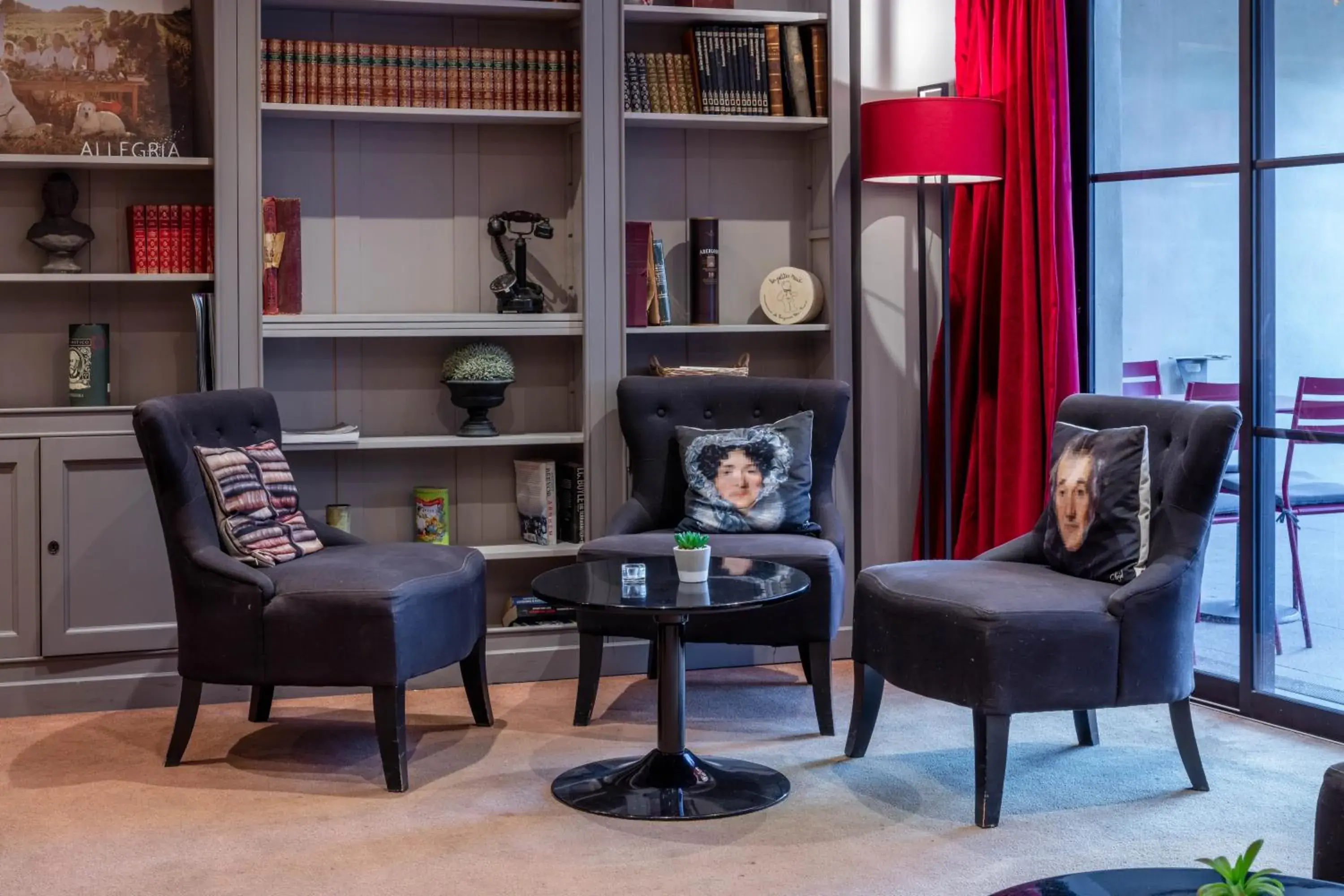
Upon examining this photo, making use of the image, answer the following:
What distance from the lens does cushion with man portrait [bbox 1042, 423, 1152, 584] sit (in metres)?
3.42

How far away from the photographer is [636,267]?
462cm

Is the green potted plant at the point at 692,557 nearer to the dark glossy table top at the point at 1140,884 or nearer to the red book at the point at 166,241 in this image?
the dark glossy table top at the point at 1140,884

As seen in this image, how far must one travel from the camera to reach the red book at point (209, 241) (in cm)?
428

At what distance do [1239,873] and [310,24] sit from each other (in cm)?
374

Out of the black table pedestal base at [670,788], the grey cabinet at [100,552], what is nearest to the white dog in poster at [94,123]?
the grey cabinet at [100,552]

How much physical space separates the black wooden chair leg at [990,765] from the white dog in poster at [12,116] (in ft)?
10.1

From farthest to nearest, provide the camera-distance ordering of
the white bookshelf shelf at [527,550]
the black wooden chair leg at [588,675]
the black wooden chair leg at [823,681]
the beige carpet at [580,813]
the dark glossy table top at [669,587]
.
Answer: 1. the white bookshelf shelf at [527,550]
2. the black wooden chair leg at [588,675]
3. the black wooden chair leg at [823,681]
4. the dark glossy table top at [669,587]
5. the beige carpet at [580,813]

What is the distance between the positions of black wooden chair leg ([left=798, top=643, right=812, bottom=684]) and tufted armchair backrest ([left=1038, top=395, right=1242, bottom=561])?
1030 millimetres

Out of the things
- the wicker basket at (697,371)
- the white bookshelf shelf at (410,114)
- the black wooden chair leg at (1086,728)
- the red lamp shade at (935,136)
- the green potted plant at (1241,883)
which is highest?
the white bookshelf shelf at (410,114)

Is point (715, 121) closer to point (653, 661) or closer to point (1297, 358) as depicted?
point (653, 661)

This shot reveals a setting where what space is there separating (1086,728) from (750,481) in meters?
1.13

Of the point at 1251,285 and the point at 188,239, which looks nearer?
the point at 1251,285

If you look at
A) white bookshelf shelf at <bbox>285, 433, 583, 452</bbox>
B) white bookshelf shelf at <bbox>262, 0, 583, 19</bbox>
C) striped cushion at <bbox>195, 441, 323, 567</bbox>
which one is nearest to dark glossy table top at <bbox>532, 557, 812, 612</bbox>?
striped cushion at <bbox>195, 441, 323, 567</bbox>

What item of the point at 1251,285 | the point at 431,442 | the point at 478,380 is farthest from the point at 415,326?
the point at 1251,285
